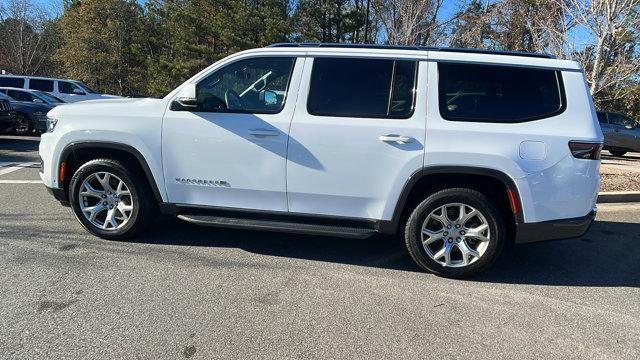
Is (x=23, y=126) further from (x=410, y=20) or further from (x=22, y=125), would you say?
(x=410, y=20)

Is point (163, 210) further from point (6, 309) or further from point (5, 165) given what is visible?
point (5, 165)

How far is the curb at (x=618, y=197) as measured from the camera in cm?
734

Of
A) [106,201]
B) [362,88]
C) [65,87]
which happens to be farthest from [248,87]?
[65,87]

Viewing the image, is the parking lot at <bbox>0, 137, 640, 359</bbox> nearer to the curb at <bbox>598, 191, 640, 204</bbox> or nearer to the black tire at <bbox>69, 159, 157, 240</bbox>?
the black tire at <bbox>69, 159, 157, 240</bbox>

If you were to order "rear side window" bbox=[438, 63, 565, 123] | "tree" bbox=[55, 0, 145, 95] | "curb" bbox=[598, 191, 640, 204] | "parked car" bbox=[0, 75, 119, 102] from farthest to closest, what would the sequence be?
"tree" bbox=[55, 0, 145, 95]
"parked car" bbox=[0, 75, 119, 102]
"curb" bbox=[598, 191, 640, 204]
"rear side window" bbox=[438, 63, 565, 123]

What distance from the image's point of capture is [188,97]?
4281mm

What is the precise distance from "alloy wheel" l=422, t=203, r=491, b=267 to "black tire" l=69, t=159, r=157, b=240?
265 cm

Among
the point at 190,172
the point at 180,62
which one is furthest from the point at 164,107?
the point at 180,62

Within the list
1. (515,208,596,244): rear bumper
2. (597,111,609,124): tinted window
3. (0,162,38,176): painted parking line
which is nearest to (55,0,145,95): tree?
(0,162,38,176): painted parking line

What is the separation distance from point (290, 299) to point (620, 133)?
15.1 m

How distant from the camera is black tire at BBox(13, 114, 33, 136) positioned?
13991 mm

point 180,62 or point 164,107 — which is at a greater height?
point 180,62

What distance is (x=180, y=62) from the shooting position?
3125 cm

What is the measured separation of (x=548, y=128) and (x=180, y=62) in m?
30.4
